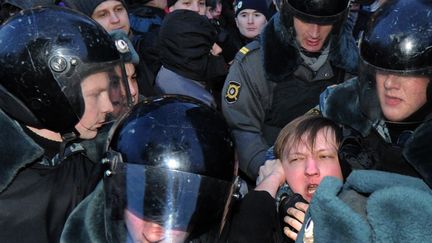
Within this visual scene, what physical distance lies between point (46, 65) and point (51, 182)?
468mm

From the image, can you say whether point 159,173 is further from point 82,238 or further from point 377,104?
point 377,104

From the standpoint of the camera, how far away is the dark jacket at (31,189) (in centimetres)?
224

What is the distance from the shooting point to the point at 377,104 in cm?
254

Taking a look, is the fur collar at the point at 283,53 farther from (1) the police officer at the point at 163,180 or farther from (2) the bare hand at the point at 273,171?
(1) the police officer at the point at 163,180

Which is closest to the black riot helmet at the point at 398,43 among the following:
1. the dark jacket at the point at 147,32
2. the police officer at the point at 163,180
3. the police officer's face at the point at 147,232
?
the police officer at the point at 163,180

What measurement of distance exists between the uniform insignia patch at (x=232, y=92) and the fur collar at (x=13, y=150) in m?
1.29

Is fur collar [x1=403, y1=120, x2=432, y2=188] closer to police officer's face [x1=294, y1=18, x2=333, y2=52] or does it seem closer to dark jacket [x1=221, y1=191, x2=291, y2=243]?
dark jacket [x1=221, y1=191, x2=291, y2=243]

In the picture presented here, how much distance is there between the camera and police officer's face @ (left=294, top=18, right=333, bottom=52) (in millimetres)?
3244

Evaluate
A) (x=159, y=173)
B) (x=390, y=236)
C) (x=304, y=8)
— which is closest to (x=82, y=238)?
(x=159, y=173)

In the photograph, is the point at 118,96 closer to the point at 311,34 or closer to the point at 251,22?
the point at 311,34

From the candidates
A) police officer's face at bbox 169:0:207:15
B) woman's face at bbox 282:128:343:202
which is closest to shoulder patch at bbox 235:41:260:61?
woman's face at bbox 282:128:343:202

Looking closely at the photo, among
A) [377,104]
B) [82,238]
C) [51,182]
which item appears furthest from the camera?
[377,104]

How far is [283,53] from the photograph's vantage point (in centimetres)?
330

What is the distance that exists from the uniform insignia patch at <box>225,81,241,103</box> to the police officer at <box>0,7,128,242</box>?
92 cm
